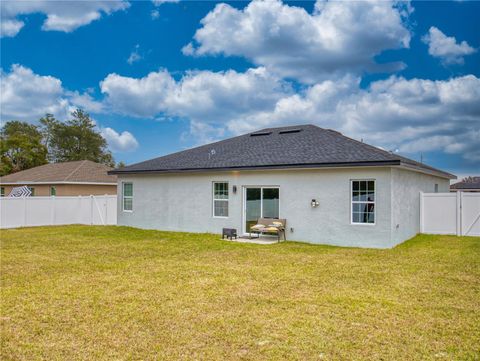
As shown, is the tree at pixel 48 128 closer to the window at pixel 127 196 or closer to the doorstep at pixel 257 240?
the window at pixel 127 196

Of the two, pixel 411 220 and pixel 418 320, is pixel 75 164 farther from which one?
pixel 418 320

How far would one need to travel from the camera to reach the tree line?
41625mm

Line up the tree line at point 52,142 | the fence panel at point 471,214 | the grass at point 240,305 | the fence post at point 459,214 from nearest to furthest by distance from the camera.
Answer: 1. the grass at point 240,305
2. the fence panel at point 471,214
3. the fence post at point 459,214
4. the tree line at point 52,142

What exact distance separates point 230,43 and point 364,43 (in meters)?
5.95

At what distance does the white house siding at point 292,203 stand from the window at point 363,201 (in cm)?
18

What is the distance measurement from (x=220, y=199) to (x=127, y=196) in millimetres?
5850

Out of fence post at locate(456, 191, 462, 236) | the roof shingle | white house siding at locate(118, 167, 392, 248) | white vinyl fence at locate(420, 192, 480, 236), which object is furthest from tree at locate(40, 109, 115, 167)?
fence post at locate(456, 191, 462, 236)

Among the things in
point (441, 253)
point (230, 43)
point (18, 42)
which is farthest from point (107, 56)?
point (441, 253)

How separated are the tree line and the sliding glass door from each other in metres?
35.9

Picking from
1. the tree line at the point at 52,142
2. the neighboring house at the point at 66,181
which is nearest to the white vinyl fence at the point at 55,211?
the neighboring house at the point at 66,181

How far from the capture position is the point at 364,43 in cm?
1418

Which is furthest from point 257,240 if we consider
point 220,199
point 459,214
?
point 459,214

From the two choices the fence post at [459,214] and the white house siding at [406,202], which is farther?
the fence post at [459,214]

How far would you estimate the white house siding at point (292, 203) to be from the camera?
1206 cm
